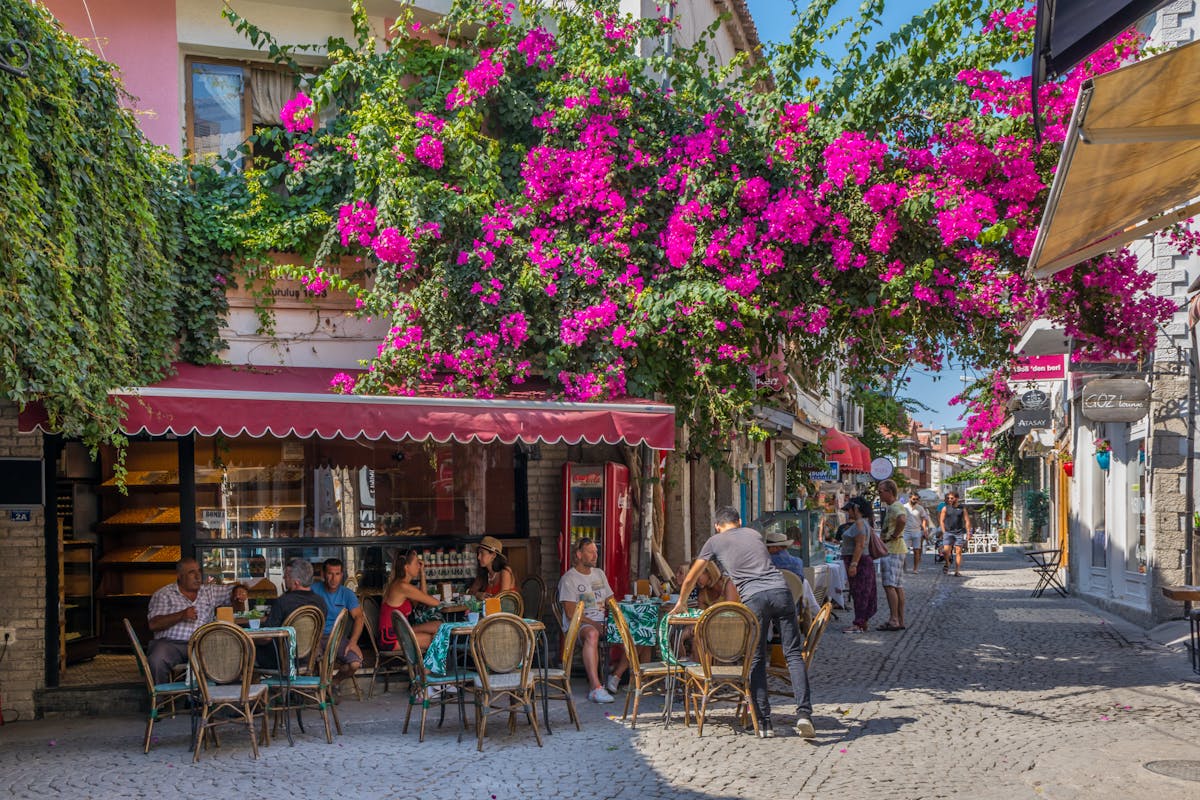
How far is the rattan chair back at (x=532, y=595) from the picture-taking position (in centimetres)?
1306


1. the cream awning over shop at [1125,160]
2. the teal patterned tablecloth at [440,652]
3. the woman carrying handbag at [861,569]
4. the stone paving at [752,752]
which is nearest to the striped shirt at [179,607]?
the stone paving at [752,752]

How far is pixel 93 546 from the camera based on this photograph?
14.6 meters

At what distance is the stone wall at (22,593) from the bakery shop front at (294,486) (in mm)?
129

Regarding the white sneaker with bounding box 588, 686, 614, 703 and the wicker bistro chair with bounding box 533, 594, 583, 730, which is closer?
the wicker bistro chair with bounding box 533, 594, 583, 730

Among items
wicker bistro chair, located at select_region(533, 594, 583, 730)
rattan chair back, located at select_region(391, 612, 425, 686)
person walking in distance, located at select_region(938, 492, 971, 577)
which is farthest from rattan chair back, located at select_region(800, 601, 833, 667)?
person walking in distance, located at select_region(938, 492, 971, 577)

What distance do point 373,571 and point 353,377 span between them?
2.20m

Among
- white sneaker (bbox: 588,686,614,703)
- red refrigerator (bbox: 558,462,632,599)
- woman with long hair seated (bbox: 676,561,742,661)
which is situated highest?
red refrigerator (bbox: 558,462,632,599)

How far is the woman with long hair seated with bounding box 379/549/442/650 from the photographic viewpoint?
11461 mm

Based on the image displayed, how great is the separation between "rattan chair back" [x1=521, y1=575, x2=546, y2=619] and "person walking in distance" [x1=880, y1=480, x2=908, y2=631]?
592 centimetres

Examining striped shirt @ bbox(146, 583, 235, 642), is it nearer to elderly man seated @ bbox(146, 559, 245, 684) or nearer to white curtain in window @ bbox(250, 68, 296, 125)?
elderly man seated @ bbox(146, 559, 245, 684)

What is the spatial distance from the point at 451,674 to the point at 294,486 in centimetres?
377

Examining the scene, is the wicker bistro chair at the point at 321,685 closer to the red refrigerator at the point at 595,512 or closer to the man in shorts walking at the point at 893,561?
the red refrigerator at the point at 595,512

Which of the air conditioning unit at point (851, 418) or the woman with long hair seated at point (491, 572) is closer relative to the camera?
the woman with long hair seated at point (491, 572)

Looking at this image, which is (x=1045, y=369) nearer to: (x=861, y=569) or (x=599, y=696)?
(x=861, y=569)
